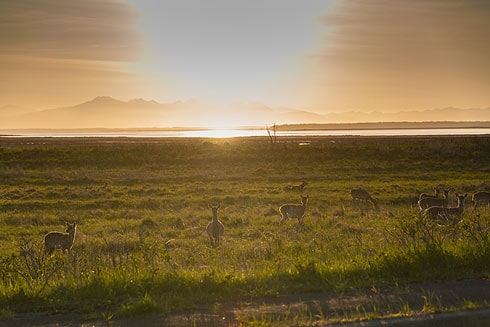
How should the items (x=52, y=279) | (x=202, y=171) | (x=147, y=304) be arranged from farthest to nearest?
(x=202, y=171) < (x=52, y=279) < (x=147, y=304)

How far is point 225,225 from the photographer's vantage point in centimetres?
2419

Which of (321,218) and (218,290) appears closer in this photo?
(218,290)

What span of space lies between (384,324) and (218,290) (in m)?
2.99

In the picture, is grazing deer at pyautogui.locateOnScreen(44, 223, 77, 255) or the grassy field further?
grazing deer at pyautogui.locateOnScreen(44, 223, 77, 255)

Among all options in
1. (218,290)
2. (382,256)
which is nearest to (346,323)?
(218,290)

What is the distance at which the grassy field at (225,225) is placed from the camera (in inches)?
379

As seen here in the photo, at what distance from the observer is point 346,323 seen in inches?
309

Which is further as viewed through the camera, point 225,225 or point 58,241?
point 225,225

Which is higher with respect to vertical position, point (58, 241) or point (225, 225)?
point (58, 241)

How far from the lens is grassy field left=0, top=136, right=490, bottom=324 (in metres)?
9.62

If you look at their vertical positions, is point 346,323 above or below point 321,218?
above

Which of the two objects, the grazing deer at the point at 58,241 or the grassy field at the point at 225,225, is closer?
the grassy field at the point at 225,225

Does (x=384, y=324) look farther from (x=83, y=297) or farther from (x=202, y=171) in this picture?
(x=202, y=171)

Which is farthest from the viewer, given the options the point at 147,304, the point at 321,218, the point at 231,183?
the point at 231,183
